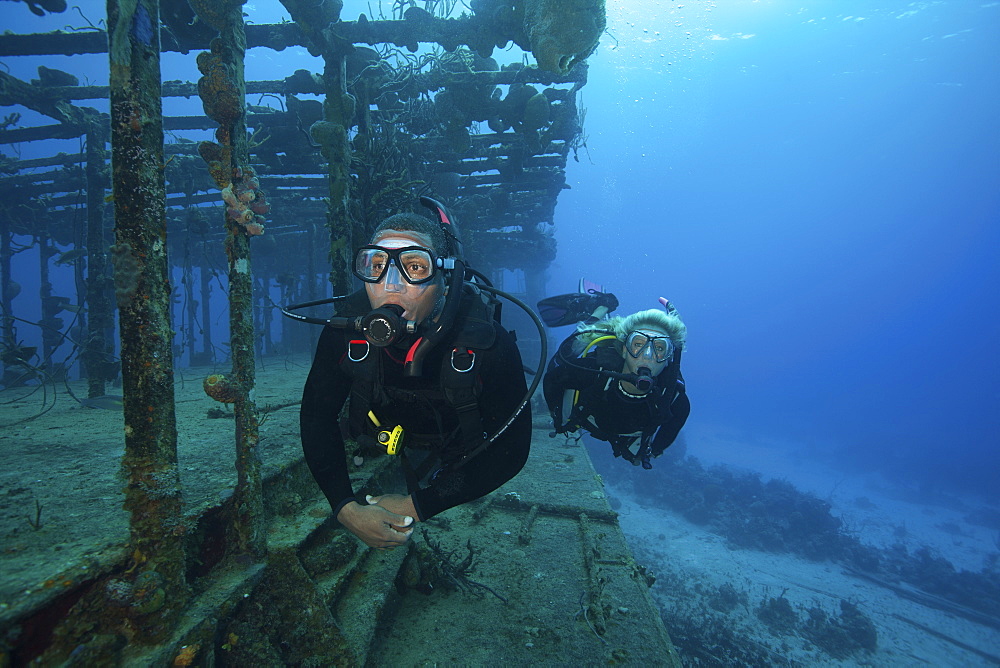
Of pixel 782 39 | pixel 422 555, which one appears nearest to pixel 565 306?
pixel 422 555

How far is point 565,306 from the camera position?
6.05 metres

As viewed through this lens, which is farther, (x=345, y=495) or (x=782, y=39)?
(x=782, y=39)

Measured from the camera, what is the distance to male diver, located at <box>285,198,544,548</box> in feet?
6.92

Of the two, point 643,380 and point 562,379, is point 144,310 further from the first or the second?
point 643,380

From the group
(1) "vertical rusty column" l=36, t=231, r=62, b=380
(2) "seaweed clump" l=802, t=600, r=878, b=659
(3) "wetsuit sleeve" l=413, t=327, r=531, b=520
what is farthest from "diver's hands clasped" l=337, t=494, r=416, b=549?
(1) "vertical rusty column" l=36, t=231, r=62, b=380

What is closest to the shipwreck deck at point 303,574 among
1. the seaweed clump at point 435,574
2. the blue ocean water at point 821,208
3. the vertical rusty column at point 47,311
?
the seaweed clump at point 435,574

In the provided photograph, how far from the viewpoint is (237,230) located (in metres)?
2.40

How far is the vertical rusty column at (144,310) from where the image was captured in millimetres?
1826

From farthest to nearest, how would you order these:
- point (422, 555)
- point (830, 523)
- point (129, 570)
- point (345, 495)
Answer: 1. point (830, 523)
2. point (422, 555)
3. point (345, 495)
4. point (129, 570)

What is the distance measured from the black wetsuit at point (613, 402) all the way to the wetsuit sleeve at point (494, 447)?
2477 mm

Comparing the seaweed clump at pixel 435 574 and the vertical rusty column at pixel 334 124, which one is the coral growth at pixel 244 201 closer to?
the vertical rusty column at pixel 334 124

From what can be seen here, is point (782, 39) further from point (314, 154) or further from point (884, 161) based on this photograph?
point (314, 154)

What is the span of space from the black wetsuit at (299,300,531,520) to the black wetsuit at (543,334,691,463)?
7.97 feet

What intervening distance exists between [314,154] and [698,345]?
215 metres
